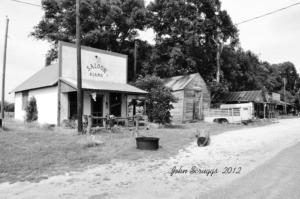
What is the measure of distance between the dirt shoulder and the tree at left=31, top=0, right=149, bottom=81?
1120 inches

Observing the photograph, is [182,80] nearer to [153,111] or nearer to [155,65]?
[155,65]

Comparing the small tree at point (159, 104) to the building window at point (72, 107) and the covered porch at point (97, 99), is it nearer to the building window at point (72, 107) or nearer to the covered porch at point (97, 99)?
the covered porch at point (97, 99)

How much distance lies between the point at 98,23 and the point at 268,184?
104 feet

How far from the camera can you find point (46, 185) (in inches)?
225

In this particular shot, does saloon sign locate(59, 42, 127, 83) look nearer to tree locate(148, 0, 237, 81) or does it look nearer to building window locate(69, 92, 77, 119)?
building window locate(69, 92, 77, 119)

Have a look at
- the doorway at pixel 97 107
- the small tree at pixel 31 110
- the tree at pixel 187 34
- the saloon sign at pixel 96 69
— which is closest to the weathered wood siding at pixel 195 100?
the tree at pixel 187 34

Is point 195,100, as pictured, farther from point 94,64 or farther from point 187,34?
point 94,64

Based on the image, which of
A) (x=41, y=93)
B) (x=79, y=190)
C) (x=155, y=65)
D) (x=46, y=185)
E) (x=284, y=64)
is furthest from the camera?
(x=284, y=64)

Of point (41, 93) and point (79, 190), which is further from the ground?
point (41, 93)

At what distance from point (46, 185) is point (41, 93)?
14.6 metres

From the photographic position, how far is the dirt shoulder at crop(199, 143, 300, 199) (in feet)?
16.5

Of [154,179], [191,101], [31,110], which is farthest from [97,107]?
[154,179]

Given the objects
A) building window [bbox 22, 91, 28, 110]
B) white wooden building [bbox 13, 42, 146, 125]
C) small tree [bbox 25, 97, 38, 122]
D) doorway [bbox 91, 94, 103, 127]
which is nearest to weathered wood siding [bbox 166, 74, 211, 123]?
white wooden building [bbox 13, 42, 146, 125]

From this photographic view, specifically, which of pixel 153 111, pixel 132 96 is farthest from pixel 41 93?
pixel 153 111
